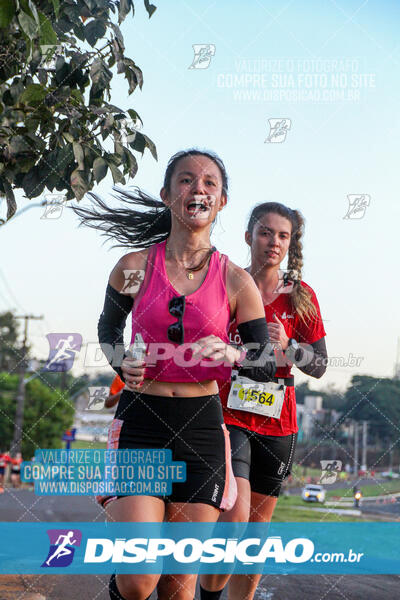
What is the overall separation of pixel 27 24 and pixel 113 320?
113 cm

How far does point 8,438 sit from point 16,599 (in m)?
59.5

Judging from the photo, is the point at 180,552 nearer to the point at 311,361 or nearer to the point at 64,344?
the point at 311,361

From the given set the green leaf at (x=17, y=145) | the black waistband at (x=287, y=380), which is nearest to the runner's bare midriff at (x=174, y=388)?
the black waistband at (x=287, y=380)

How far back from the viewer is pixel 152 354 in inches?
118

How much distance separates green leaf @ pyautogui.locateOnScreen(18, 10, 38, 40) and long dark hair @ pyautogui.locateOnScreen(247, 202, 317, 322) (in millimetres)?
1901

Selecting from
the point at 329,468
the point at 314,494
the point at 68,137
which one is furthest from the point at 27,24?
the point at 314,494

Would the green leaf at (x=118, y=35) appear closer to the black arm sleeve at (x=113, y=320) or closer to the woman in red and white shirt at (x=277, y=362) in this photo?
the woman in red and white shirt at (x=277, y=362)

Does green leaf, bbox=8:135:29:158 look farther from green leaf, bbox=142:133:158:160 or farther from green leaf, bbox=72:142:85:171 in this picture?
green leaf, bbox=142:133:158:160

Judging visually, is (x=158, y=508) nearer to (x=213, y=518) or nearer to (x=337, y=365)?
(x=213, y=518)

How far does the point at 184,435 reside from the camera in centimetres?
296

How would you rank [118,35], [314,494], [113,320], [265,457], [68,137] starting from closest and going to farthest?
[113,320] < [68,137] < [118,35] < [265,457] < [314,494]

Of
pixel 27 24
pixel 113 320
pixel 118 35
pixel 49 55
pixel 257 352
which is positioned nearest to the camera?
pixel 27 24

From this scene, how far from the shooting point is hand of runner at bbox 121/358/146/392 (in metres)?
2.92

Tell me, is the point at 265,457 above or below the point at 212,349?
below
